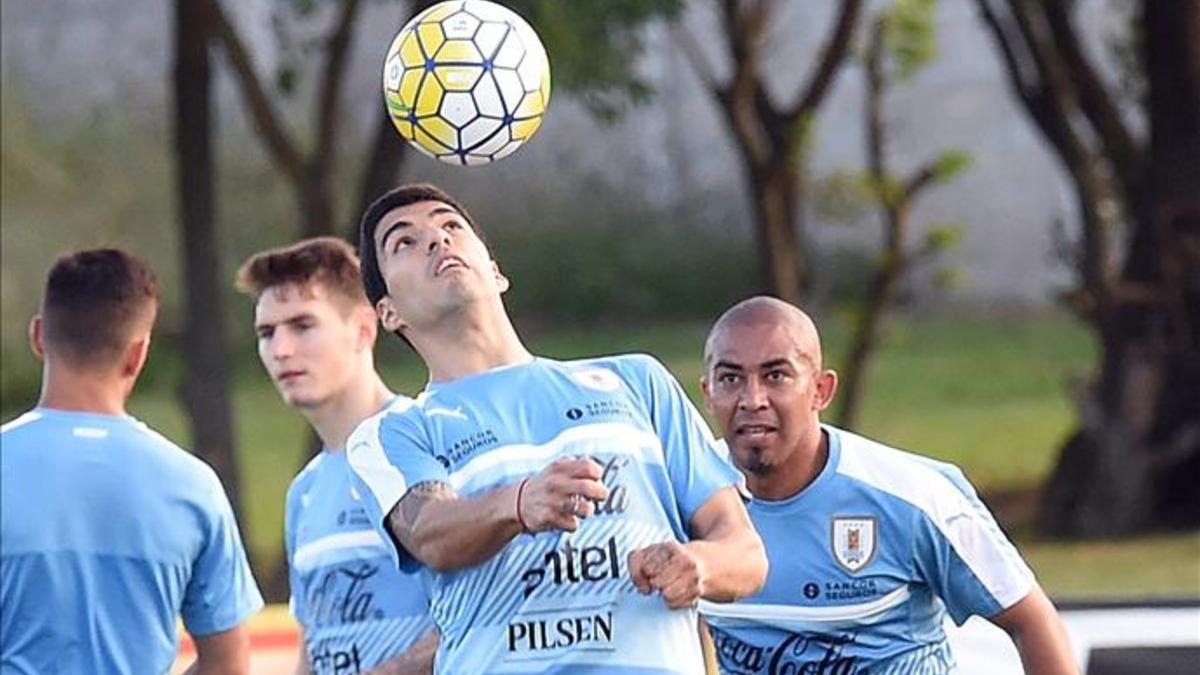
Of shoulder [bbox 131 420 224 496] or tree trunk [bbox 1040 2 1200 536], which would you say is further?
tree trunk [bbox 1040 2 1200 536]

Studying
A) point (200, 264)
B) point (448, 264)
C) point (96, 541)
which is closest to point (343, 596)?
point (96, 541)

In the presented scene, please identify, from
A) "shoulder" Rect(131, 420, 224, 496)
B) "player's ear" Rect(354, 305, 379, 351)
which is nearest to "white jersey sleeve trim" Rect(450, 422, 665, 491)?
"shoulder" Rect(131, 420, 224, 496)

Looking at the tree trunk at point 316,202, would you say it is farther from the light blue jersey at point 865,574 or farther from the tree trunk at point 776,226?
the light blue jersey at point 865,574

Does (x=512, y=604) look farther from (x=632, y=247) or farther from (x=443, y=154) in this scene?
(x=632, y=247)

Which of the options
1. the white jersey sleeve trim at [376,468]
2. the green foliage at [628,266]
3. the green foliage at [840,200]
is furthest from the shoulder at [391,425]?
the green foliage at [628,266]

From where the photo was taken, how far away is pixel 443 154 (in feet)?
16.7

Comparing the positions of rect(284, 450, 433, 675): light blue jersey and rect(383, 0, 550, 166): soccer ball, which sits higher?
rect(383, 0, 550, 166): soccer ball

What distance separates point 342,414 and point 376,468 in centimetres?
142

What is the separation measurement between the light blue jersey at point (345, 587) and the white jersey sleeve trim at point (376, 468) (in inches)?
30.7

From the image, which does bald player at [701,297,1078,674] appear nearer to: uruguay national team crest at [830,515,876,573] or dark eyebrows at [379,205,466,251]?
uruguay national team crest at [830,515,876,573]

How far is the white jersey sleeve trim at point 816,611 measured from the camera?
15.7ft

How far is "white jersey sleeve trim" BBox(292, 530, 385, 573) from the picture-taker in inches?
195

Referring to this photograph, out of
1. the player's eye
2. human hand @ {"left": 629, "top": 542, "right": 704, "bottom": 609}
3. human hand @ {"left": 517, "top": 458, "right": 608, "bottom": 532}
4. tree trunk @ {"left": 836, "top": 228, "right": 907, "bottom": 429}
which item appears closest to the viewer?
human hand @ {"left": 517, "top": 458, "right": 608, "bottom": 532}

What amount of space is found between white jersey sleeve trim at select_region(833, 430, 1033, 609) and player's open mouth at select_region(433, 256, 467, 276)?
1.26 metres
